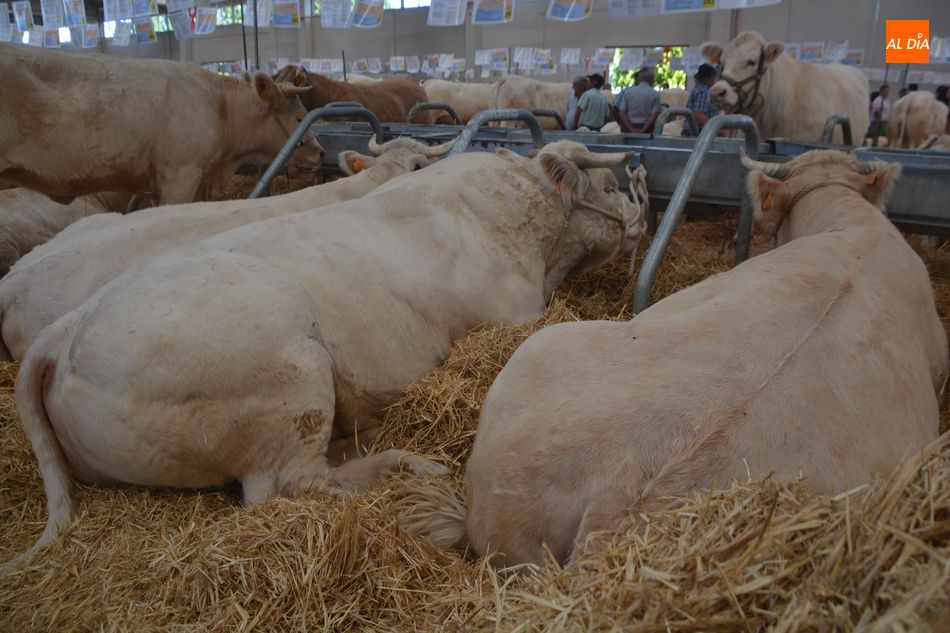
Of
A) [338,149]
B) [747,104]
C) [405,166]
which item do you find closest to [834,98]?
[747,104]

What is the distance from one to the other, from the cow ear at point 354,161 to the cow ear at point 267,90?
7.53ft

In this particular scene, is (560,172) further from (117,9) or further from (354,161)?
(117,9)

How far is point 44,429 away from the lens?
2664 mm

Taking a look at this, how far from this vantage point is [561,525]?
1836mm

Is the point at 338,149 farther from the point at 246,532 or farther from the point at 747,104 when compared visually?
the point at 246,532

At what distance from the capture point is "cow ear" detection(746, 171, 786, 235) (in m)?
3.84

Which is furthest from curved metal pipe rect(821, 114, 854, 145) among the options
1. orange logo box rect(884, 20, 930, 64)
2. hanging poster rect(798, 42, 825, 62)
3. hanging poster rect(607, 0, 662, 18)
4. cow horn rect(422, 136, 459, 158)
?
hanging poster rect(798, 42, 825, 62)

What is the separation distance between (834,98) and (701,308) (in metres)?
8.59

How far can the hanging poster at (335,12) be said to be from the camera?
44.4 feet

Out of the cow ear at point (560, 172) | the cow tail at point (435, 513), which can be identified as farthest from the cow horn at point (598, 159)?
the cow tail at point (435, 513)

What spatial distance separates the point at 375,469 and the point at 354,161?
3.30 meters

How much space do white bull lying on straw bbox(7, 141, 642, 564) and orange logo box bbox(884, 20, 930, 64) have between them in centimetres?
1514

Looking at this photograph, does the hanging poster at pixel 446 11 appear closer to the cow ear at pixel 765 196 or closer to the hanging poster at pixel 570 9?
the hanging poster at pixel 570 9

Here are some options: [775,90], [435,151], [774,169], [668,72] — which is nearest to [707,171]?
[774,169]
